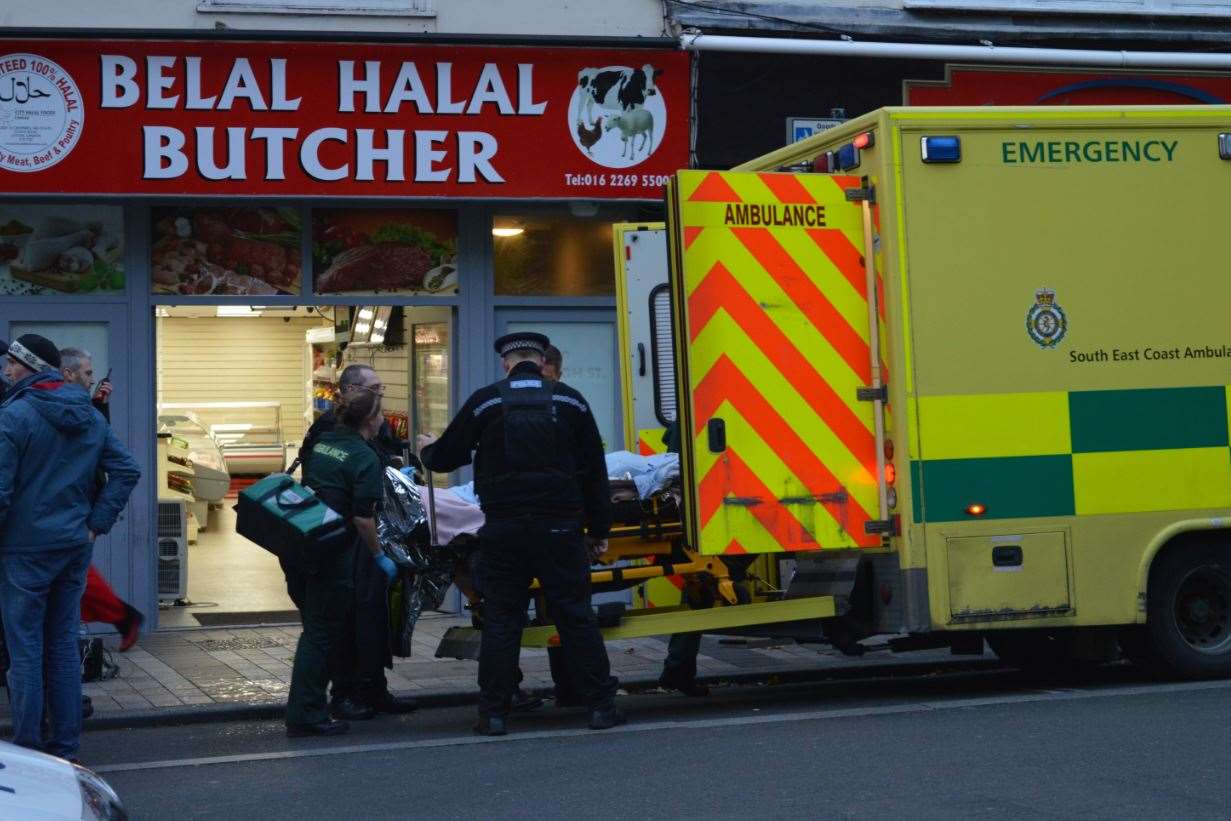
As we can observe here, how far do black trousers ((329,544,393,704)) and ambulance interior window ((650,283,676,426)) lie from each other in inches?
87.4

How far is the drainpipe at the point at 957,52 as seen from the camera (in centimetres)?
1186

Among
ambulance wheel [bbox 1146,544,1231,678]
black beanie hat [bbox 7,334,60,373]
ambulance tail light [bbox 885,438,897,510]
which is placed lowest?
ambulance wheel [bbox 1146,544,1231,678]

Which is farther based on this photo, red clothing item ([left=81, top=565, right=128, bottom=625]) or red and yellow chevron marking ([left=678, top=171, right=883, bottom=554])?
red clothing item ([left=81, top=565, right=128, bottom=625])

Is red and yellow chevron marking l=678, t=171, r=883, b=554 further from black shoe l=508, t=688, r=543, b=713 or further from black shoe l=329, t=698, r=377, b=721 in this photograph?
black shoe l=329, t=698, r=377, b=721

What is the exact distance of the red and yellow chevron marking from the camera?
26.5ft

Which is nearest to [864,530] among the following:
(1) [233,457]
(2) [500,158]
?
(2) [500,158]

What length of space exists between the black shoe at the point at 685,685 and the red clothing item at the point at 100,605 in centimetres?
273

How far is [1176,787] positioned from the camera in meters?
6.32

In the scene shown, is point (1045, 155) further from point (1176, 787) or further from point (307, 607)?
point (307, 607)

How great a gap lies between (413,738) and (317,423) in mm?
1578

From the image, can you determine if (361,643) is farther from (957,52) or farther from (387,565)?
(957,52)

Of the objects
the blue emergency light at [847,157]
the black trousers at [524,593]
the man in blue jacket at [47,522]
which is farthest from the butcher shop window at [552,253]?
the man in blue jacket at [47,522]

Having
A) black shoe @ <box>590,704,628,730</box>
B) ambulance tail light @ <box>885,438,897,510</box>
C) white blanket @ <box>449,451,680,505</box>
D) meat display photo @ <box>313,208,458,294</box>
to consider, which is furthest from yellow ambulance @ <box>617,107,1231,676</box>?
meat display photo @ <box>313,208,458,294</box>

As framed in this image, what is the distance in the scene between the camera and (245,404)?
22.6 meters
